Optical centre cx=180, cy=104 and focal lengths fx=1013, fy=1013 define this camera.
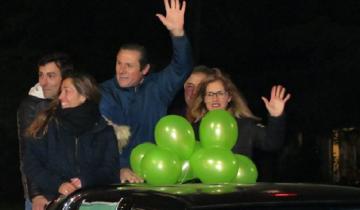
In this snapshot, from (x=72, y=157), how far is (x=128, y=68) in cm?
81

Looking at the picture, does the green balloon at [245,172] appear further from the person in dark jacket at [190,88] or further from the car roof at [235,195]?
the car roof at [235,195]

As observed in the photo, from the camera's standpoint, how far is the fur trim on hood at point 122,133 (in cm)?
704

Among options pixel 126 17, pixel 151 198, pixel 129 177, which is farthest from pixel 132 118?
pixel 126 17

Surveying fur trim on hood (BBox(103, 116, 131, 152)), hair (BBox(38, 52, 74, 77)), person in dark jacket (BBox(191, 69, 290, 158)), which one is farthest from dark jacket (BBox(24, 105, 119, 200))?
person in dark jacket (BBox(191, 69, 290, 158))

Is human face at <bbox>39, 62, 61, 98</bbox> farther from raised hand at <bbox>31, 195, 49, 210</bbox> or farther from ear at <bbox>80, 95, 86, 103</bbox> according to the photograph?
raised hand at <bbox>31, 195, 49, 210</bbox>

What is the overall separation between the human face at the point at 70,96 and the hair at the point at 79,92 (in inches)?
0.8

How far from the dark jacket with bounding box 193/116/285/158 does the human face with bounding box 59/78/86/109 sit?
0.85 meters

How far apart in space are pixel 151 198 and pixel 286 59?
1744 centimetres

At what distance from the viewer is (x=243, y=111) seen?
688 centimetres

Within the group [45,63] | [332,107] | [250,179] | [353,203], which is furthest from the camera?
[332,107]

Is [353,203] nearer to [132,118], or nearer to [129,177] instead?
[129,177]

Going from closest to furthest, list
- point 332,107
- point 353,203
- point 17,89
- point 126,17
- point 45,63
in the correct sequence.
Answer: point 353,203 → point 45,63 → point 332,107 → point 17,89 → point 126,17

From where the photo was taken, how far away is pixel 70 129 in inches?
256

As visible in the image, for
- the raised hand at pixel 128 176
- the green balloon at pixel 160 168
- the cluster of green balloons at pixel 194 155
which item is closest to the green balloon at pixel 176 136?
the cluster of green balloons at pixel 194 155
